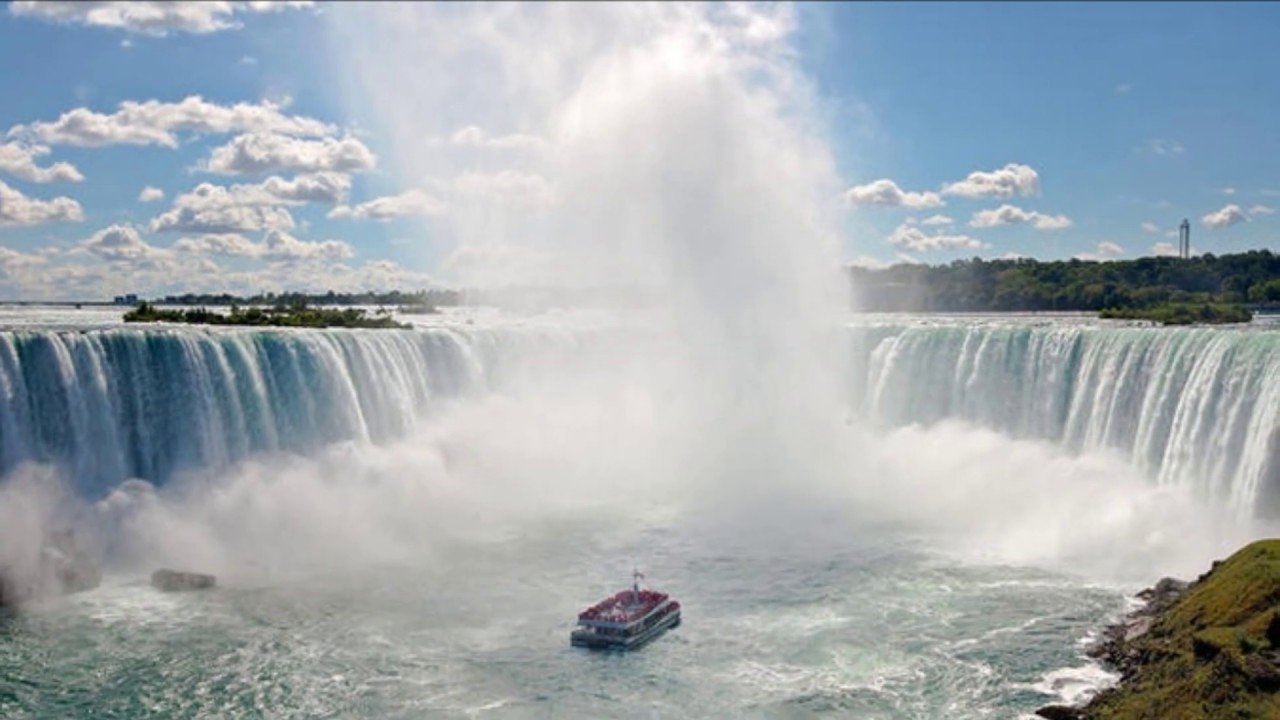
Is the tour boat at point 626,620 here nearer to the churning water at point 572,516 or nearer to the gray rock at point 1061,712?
the churning water at point 572,516

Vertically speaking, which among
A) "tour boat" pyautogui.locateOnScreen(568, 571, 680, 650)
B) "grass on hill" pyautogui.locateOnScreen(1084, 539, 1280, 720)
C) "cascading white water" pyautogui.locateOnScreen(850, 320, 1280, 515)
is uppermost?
"cascading white water" pyautogui.locateOnScreen(850, 320, 1280, 515)

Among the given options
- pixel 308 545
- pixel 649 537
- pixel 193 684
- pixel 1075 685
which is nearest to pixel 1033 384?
pixel 649 537

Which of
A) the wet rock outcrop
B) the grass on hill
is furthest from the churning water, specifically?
the grass on hill

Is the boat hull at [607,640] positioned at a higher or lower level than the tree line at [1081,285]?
lower

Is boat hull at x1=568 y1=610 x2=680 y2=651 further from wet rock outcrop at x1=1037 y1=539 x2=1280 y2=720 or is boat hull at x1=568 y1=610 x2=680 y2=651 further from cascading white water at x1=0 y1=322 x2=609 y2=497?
cascading white water at x1=0 y1=322 x2=609 y2=497

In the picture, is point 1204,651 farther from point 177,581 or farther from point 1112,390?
point 177,581

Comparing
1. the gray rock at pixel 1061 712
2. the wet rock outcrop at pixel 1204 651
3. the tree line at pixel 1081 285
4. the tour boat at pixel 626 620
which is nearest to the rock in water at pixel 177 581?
the tour boat at pixel 626 620

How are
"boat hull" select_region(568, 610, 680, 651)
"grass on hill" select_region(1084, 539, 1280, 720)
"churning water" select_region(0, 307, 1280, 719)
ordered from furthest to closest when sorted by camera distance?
"boat hull" select_region(568, 610, 680, 651) → "churning water" select_region(0, 307, 1280, 719) → "grass on hill" select_region(1084, 539, 1280, 720)
